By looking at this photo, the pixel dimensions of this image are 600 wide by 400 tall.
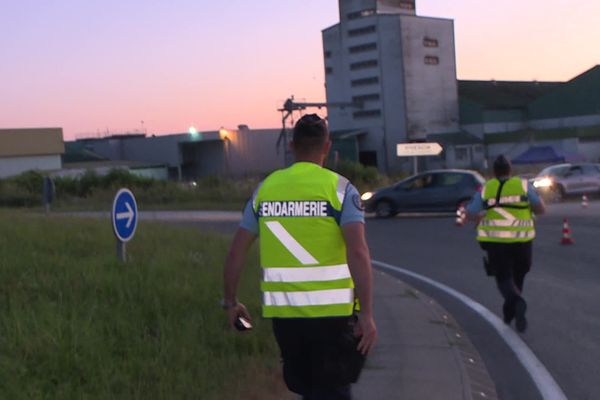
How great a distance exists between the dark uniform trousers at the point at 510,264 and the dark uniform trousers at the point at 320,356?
4.85 metres

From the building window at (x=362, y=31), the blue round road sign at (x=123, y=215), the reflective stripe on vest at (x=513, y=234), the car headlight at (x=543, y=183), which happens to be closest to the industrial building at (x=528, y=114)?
the building window at (x=362, y=31)

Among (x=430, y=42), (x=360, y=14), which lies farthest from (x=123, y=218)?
(x=360, y=14)

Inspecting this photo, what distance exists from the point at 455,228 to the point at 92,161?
65.5 meters

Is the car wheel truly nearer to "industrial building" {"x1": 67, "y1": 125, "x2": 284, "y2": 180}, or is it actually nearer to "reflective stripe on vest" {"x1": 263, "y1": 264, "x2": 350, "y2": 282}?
"reflective stripe on vest" {"x1": 263, "y1": 264, "x2": 350, "y2": 282}

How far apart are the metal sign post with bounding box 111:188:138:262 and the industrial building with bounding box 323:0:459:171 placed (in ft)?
210

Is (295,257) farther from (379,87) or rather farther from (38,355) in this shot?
(379,87)

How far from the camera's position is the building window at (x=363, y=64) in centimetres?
7656

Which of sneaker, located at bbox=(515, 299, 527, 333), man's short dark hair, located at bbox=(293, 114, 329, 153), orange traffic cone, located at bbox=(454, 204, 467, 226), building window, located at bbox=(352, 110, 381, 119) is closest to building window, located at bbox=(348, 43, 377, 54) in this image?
building window, located at bbox=(352, 110, 381, 119)

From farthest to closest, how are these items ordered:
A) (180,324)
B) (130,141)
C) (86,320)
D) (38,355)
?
1. (130,141)
2. (180,324)
3. (86,320)
4. (38,355)

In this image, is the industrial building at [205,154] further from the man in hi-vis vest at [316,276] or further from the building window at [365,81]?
the man in hi-vis vest at [316,276]

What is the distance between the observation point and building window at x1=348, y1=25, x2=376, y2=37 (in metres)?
76.6

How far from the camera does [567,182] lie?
108 feet

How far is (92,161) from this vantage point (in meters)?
82.8

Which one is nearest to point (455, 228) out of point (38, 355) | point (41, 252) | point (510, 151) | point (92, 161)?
point (41, 252)
